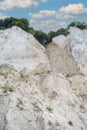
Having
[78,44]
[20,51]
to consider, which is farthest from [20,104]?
[78,44]

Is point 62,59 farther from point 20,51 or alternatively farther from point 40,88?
point 40,88

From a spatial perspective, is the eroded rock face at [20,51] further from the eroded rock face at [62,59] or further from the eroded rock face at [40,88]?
the eroded rock face at [62,59]

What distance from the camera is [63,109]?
18.3m

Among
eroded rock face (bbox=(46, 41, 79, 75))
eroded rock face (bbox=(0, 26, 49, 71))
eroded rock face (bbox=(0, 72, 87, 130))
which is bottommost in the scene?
eroded rock face (bbox=(0, 72, 87, 130))

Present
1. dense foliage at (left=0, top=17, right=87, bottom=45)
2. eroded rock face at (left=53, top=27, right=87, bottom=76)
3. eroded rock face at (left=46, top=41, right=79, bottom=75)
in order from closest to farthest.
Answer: eroded rock face at (left=46, top=41, right=79, bottom=75)
eroded rock face at (left=53, top=27, right=87, bottom=76)
dense foliage at (left=0, top=17, right=87, bottom=45)

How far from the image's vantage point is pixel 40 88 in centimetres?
1903

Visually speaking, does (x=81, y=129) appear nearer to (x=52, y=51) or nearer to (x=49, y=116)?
(x=49, y=116)

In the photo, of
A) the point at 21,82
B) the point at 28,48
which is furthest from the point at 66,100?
the point at 28,48

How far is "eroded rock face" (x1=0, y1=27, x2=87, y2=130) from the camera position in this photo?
674 inches

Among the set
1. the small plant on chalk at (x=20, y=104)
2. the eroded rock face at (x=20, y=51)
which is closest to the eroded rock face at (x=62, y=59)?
the eroded rock face at (x=20, y=51)

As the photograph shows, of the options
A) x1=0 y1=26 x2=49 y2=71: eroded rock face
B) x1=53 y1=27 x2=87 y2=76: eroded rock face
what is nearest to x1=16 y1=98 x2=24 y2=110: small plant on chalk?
x1=0 y1=26 x2=49 y2=71: eroded rock face

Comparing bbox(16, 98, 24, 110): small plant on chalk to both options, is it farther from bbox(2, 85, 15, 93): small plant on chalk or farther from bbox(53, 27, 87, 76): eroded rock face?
bbox(53, 27, 87, 76): eroded rock face

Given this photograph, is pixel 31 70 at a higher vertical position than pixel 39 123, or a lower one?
higher

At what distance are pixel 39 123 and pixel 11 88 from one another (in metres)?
2.20
